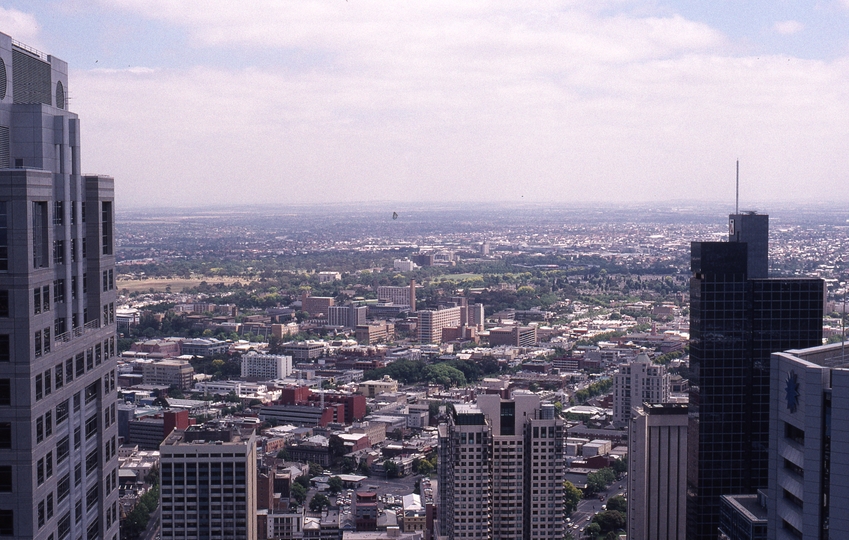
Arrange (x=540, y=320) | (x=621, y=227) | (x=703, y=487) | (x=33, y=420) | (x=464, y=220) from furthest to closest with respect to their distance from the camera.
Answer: (x=464, y=220)
(x=621, y=227)
(x=540, y=320)
(x=703, y=487)
(x=33, y=420)

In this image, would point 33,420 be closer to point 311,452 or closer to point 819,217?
point 311,452

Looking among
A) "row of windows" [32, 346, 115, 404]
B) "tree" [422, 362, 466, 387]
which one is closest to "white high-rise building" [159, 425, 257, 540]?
"row of windows" [32, 346, 115, 404]

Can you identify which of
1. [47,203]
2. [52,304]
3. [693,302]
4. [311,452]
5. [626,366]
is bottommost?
[311,452]

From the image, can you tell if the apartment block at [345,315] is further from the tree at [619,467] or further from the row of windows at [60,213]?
the row of windows at [60,213]

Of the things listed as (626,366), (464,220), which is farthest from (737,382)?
(464,220)

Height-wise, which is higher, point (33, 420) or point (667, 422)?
point (33, 420)

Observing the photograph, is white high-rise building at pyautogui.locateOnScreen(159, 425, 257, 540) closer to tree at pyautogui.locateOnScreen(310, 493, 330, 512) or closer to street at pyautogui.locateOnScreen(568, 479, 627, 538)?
street at pyautogui.locateOnScreen(568, 479, 627, 538)
